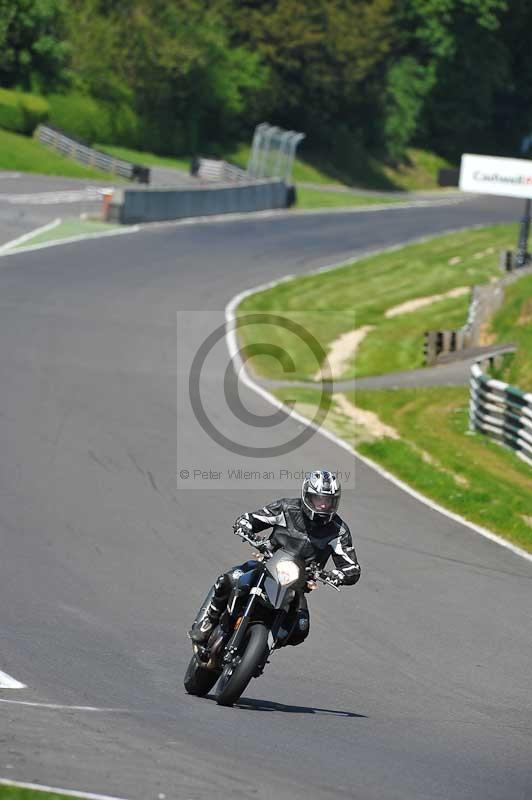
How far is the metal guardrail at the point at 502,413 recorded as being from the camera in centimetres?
2248

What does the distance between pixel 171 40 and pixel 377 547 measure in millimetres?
68144

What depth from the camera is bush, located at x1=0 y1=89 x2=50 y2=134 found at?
214 ft

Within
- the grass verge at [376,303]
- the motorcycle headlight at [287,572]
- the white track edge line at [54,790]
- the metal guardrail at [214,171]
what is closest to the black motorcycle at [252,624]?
the motorcycle headlight at [287,572]

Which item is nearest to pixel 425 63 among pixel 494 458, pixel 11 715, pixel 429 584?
pixel 494 458

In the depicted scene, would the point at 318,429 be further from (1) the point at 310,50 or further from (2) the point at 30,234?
(1) the point at 310,50

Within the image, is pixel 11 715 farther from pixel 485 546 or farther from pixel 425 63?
pixel 425 63

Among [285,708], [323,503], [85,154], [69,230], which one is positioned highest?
[323,503]

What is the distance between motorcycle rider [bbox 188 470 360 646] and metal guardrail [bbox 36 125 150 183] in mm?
54295

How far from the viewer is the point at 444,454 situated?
22.5 meters

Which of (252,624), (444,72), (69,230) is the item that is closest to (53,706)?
(252,624)

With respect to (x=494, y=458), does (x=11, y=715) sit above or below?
above

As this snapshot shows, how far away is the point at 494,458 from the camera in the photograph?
22.6 metres

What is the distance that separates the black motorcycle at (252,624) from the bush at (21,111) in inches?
2274

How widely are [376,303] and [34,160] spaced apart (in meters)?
26.7
